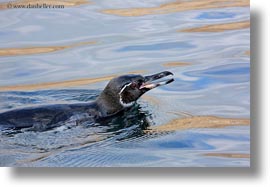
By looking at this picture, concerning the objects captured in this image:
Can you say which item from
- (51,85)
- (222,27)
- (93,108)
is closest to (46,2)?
(51,85)

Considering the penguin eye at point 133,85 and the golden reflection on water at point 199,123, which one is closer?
the golden reflection on water at point 199,123

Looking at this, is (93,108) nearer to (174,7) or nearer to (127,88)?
(127,88)

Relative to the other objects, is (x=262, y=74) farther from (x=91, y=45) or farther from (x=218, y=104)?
(x=91, y=45)

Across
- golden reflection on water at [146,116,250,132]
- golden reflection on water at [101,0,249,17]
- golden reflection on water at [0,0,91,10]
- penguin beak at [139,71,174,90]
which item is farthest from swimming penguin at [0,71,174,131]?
golden reflection on water at [0,0,91,10]

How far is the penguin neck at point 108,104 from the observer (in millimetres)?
7363

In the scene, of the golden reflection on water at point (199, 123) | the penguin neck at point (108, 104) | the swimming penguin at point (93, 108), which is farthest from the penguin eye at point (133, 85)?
the golden reflection on water at point (199, 123)

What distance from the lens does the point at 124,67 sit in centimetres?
730

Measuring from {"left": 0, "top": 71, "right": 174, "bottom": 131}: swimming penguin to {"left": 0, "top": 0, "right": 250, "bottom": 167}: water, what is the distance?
4cm

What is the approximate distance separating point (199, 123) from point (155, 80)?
31 centimetres

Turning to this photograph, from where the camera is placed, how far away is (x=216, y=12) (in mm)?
7262

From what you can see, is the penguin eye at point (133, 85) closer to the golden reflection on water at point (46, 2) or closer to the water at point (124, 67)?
the water at point (124, 67)

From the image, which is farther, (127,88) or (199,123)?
(127,88)

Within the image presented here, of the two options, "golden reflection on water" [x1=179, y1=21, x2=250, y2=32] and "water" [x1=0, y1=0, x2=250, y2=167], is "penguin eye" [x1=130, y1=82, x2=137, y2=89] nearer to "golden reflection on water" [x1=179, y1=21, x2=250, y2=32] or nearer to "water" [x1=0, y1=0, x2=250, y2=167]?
"water" [x1=0, y1=0, x2=250, y2=167]

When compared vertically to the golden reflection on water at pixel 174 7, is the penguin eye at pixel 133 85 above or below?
below
